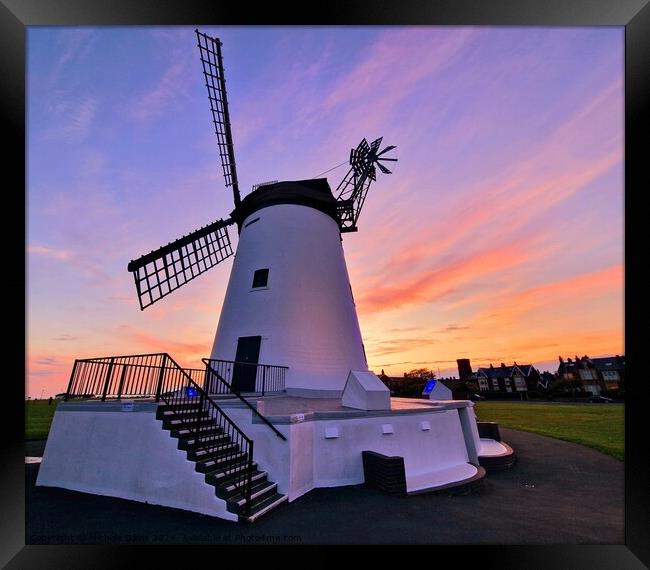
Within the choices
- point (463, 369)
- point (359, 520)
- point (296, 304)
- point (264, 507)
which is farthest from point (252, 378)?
point (463, 369)

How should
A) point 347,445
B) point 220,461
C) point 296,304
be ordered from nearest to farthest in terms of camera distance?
point 220,461
point 347,445
point 296,304

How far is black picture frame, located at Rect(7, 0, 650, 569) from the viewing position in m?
4.92

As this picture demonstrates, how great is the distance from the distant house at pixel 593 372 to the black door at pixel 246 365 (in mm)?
40877

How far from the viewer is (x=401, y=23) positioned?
17.3ft

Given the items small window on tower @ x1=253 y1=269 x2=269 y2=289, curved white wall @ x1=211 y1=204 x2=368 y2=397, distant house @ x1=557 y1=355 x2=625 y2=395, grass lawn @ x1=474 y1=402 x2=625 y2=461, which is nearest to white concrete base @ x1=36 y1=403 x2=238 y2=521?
curved white wall @ x1=211 y1=204 x2=368 y2=397

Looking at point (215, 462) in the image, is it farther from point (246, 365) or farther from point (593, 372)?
point (593, 372)

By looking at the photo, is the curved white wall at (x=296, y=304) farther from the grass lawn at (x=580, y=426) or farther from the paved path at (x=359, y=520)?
the grass lawn at (x=580, y=426)

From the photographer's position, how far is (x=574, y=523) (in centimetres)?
590

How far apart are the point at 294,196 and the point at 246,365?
7.19 metres

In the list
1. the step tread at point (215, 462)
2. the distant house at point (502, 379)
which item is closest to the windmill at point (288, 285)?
the step tread at point (215, 462)

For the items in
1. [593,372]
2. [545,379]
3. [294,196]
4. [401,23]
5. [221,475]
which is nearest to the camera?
[401,23]

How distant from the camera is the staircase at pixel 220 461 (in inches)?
221

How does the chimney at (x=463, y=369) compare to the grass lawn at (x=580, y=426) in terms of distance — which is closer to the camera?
the grass lawn at (x=580, y=426)

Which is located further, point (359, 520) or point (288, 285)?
point (288, 285)
